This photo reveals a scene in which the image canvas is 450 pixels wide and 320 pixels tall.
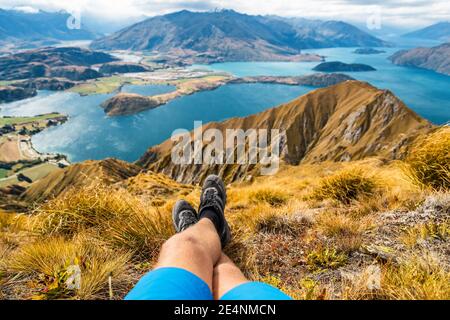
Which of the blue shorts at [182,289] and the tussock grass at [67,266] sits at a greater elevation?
the blue shorts at [182,289]

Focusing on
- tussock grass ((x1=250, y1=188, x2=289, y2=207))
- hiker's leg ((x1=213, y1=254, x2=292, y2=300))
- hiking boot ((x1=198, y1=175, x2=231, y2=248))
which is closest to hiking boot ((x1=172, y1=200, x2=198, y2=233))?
hiking boot ((x1=198, y1=175, x2=231, y2=248))

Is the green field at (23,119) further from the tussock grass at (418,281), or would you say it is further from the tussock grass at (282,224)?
the tussock grass at (418,281)

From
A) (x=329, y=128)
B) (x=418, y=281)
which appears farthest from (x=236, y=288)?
(x=329, y=128)

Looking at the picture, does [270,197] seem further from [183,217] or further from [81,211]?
[81,211]

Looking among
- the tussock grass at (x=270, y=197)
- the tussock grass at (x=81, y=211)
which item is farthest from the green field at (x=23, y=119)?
the tussock grass at (x=81, y=211)

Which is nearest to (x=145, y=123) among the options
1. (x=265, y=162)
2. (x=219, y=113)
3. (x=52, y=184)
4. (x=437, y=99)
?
(x=219, y=113)

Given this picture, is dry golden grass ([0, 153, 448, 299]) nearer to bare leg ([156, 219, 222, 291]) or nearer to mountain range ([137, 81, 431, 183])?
bare leg ([156, 219, 222, 291])

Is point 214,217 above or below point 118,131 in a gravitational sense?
above
